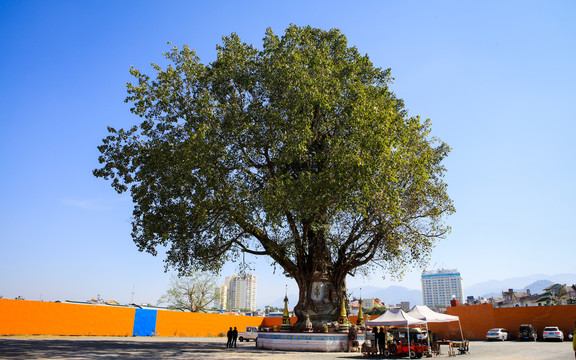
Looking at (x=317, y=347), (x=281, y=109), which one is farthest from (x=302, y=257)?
(x=281, y=109)

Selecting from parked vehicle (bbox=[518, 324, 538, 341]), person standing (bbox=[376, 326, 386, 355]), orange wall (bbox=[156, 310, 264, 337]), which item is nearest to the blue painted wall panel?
orange wall (bbox=[156, 310, 264, 337])

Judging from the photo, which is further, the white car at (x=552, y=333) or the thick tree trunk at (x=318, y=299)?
the white car at (x=552, y=333)

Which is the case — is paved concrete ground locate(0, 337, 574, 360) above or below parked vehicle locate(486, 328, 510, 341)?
above

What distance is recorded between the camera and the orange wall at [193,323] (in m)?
39.7

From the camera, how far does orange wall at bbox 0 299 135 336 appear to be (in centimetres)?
2752

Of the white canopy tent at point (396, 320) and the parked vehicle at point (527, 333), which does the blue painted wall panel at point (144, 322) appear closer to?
the white canopy tent at point (396, 320)

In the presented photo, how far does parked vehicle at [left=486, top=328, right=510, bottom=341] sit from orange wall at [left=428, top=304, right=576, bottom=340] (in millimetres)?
1566

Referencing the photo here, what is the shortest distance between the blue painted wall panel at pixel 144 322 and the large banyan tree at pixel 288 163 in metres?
15.7

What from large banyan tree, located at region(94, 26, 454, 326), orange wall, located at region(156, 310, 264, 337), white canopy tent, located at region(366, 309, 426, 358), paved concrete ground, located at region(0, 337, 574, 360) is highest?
large banyan tree, located at region(94, 26, 454, 326)

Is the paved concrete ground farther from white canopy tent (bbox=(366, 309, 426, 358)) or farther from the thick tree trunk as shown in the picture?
the thick tree trunk

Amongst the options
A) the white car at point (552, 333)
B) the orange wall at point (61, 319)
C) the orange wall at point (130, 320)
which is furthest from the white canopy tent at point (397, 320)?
the orange wall at point (61, 319)

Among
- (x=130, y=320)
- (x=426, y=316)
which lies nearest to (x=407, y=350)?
(x=426, y=316)

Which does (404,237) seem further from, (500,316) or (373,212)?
(500,316)

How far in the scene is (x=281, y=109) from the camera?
69.2 feet
